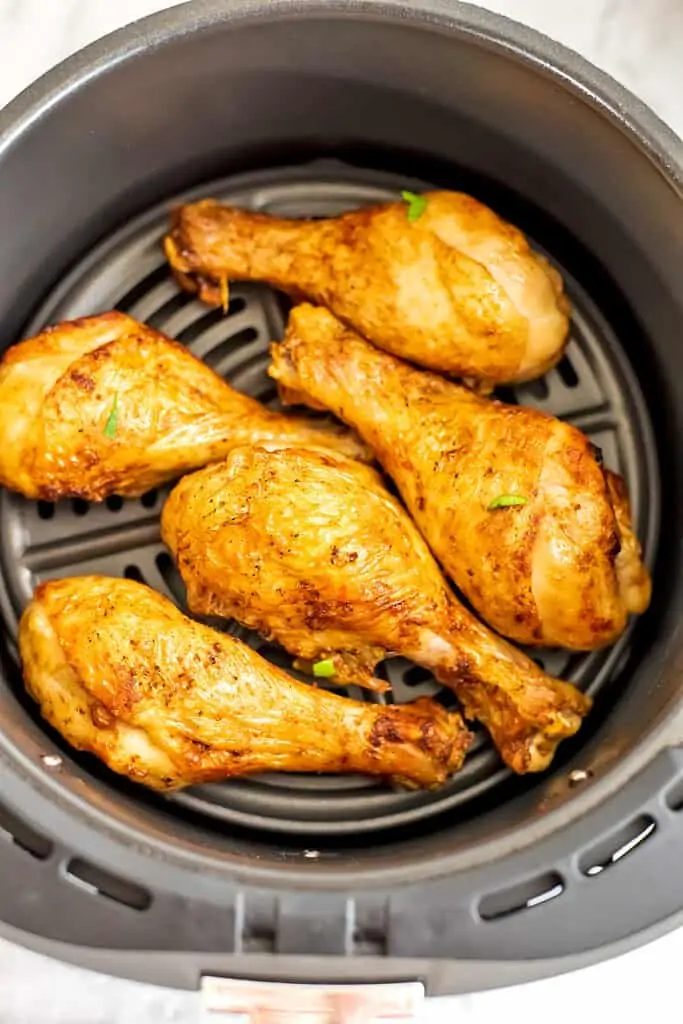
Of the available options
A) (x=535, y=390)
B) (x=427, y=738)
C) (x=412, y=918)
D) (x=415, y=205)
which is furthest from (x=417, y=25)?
(x=412, y=918)

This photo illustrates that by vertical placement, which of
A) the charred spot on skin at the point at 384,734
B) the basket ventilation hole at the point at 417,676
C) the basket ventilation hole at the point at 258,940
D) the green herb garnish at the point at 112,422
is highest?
the green herb garnish at the point at 112,422

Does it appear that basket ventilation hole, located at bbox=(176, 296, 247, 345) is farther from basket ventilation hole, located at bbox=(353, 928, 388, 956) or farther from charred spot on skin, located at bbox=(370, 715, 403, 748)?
basket ventilation hole, located at bbox=(353, 928, 388, 956)

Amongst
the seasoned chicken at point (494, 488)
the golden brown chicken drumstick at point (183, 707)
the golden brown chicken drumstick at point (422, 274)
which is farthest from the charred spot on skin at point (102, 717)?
the golden brown chicken drumstick at point (422, 274)

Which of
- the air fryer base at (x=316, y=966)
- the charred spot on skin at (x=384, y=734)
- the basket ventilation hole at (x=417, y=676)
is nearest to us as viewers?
the air fryer base at (x=316, y=966)

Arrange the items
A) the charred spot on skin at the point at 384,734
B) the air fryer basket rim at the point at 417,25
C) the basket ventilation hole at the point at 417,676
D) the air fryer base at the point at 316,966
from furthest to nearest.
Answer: the basket ventilation hole at the point at 417,676
the charred spot on skin at the point at 384,734
the air fryer basket rim at the point at 417,25
the air fryer base at the point at 316,966

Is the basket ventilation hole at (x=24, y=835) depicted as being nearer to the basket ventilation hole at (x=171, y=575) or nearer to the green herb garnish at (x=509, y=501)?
the basket ventilation hole at (x=171, y=575)

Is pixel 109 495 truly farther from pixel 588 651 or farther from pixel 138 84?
pixel 588 651

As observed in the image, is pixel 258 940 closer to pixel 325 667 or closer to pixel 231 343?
pixel 325 667

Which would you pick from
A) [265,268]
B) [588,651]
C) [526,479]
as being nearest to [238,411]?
[265,268]
